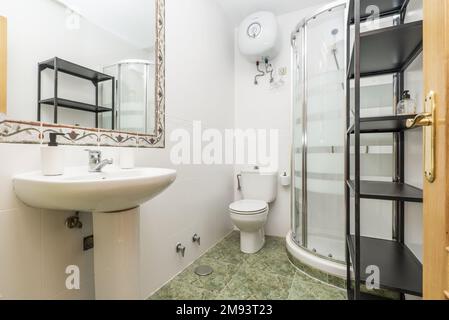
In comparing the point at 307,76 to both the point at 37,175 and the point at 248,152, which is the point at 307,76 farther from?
the point at 37,175

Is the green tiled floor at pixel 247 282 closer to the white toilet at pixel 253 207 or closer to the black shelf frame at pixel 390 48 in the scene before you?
the white toilet at pixel 253 207

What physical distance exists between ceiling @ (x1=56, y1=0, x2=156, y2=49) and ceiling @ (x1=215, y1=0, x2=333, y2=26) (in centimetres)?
108

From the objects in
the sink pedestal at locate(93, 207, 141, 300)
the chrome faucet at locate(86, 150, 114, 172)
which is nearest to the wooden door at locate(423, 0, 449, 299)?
the sink pedestal at locate(93, 207, 141, 300)

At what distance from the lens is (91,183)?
26.2 inches

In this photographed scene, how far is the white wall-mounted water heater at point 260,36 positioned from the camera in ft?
6.75

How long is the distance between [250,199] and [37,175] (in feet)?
5.60

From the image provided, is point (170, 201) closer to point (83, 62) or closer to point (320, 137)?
point (83, 62)

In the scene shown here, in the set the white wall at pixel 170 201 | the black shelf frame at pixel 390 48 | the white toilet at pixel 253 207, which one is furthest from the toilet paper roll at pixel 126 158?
the black shelf frame at pixel 390 48

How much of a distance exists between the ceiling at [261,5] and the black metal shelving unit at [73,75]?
63.4 inches

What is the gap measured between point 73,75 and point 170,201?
0.92m

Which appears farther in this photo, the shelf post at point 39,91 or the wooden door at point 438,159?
the shelf post at point 39,91

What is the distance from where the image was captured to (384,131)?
52.7 inches

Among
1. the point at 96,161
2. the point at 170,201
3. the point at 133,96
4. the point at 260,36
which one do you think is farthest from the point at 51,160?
the point at 260,36

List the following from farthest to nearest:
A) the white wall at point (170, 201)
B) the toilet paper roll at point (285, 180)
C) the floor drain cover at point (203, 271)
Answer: the toilet paper roll at point (285, 180) → the floor drain cover at point (203, 271) → the white wall at point (170, 201)
